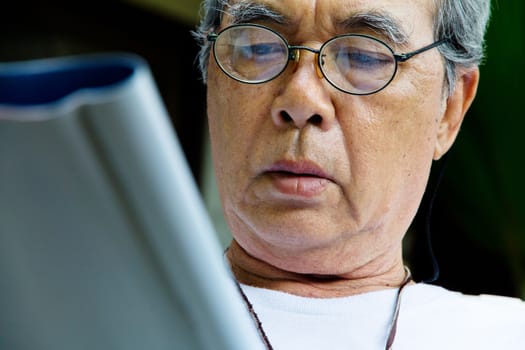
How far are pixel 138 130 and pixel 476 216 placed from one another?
11.5 feet

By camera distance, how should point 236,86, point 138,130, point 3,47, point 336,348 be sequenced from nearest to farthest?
point 138,130 → point 336,348 → point 236,86 → point 3,47

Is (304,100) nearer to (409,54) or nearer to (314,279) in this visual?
(409,54)

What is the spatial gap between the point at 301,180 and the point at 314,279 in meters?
0.24

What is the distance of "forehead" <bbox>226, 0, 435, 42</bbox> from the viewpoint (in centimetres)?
165

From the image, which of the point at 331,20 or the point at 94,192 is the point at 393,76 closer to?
the point at 331,20

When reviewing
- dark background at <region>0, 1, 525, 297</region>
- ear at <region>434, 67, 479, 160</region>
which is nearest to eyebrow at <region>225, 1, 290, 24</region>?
ear at <region>434, 67, 479, 160</region>

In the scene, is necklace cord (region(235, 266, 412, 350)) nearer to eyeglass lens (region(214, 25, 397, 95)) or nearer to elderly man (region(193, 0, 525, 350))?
elderly man (region(193, 0, 525, 350))

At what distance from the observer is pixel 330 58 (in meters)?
1.63

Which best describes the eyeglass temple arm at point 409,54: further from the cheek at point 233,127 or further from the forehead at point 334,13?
the cheek at point 233,127

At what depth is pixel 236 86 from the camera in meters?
1.71

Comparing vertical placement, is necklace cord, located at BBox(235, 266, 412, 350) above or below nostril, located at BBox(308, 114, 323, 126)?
below

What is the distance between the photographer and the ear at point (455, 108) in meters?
1.86

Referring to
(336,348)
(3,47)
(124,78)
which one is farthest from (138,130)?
(3,47)

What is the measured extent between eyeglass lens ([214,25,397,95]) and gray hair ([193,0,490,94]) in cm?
10
